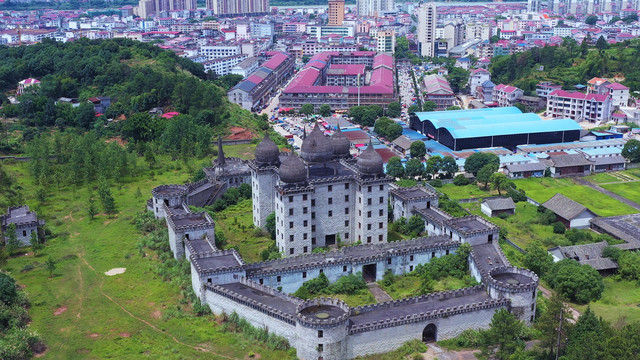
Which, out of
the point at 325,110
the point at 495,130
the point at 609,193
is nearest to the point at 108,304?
the point at 609,193

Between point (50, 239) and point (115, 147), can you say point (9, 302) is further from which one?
point (115, 147)

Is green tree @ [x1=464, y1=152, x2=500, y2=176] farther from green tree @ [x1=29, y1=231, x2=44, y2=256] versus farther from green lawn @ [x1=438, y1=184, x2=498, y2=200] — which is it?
green tree @ [x1=29, y1=231, x2=44, y2=256]

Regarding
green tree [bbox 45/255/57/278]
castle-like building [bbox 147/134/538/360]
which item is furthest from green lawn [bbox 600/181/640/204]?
green tree [bbox 45/255/57/278]

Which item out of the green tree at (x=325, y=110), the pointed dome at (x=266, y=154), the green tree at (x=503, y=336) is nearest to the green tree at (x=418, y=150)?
the green tree at (x=325, y=110)

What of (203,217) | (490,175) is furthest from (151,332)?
(490,175)

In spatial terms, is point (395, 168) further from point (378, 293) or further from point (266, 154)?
point (378, 293)

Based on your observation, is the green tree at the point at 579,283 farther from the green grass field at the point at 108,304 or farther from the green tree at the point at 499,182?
the green tree at the point at 499,182

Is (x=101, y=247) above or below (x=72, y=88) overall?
below
